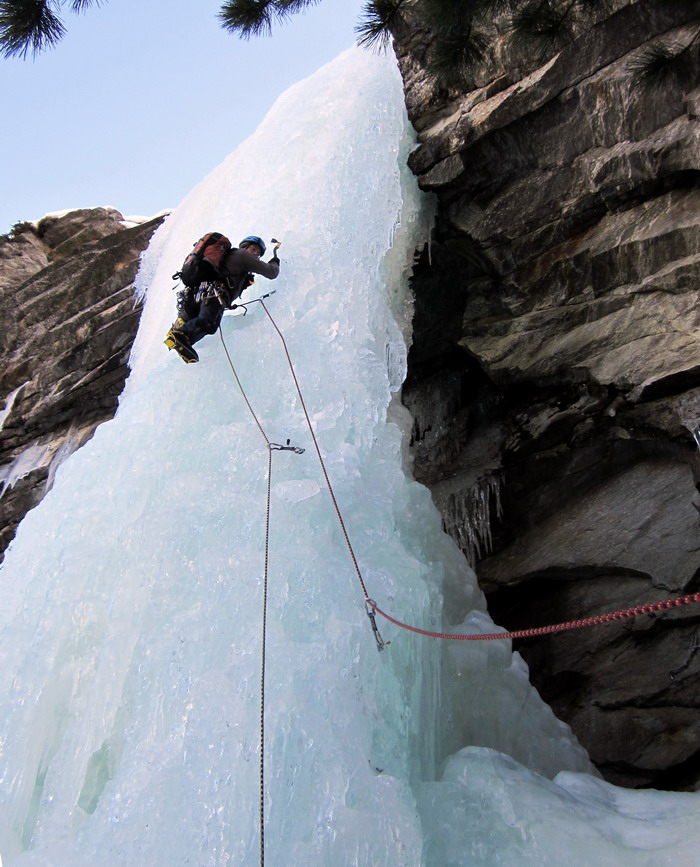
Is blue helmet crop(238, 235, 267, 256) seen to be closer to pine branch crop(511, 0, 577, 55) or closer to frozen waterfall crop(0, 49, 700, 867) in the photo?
frozen waterfall crop(0, 49, 700, 867)

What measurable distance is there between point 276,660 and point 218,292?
280 cm

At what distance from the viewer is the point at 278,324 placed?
15.4 feet

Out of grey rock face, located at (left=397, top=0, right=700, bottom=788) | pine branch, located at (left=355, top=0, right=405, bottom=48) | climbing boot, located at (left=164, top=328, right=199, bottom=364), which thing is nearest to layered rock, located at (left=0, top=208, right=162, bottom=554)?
climbing boot, located at (left=164, top=328, right=199, bottom=364)

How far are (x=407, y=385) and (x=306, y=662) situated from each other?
15.9ft

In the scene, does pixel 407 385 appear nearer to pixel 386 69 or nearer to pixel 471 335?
pixel 471 335

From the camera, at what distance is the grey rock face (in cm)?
485

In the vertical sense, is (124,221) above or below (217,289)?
above

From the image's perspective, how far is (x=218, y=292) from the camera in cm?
473

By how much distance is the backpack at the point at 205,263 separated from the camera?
4.73m

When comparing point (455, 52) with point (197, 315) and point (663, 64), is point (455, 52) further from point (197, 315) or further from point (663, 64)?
point (197, 315)

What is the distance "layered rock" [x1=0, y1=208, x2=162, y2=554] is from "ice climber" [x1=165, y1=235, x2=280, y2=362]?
9.86ft

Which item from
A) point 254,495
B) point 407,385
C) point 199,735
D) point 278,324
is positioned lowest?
point 407,385

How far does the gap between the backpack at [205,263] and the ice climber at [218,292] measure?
2cm

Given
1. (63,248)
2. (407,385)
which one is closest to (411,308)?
(407,385)
